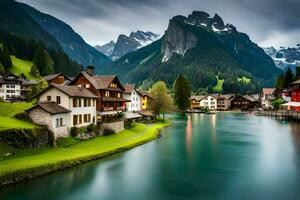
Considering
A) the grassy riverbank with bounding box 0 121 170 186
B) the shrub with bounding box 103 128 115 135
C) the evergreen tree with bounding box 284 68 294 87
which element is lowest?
the grassy riverbank with bounding box 0 121 170 186

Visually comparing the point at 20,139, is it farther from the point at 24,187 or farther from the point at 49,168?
the point at 24,187

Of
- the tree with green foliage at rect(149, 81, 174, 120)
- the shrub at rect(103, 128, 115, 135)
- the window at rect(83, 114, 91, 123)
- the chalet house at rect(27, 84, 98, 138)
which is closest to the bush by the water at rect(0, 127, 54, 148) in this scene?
the chalet house at rect(27, 84, 98, 138)

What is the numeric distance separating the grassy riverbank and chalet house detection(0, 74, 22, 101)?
223 ft

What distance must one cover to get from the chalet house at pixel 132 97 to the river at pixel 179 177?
5962 centimetres

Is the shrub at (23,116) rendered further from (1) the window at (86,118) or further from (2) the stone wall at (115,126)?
(2) the stone wall at (115,126)

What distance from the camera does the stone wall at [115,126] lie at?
59253mm

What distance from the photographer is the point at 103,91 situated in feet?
218

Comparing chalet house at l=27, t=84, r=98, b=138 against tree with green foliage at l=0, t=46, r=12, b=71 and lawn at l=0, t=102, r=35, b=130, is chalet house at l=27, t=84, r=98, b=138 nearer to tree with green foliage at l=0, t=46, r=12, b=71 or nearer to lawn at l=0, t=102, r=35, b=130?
lawn at l=0, t=102, r=35, b=130

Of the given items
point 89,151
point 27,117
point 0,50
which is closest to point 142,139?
point 89,151

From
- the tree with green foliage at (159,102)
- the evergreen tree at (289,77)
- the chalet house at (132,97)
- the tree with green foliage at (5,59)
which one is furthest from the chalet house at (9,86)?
the evergreen tree at (289,77)

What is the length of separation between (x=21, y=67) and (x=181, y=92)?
81697mm

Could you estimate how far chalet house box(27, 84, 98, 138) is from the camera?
44781mm

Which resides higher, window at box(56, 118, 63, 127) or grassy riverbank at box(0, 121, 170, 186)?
window at box(56, 118, 63, 127)

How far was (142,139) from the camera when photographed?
59.1 metres
